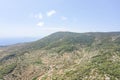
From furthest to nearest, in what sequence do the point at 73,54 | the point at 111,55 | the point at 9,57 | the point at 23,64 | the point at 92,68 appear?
the point at 9,57 < the point at 73,54 < the point at 23,64 < the point at 111,55 < the point at 92,68

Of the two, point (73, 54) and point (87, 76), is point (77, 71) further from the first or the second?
point (73, 54)

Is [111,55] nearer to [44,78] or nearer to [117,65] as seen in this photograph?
[117,65]

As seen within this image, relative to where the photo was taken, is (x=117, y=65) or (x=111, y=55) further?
(x=111, y=55)

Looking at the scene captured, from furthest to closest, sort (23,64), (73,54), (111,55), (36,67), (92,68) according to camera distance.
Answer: (73,54)
(23,64)
(36,67)
(111,55)
(92,68)

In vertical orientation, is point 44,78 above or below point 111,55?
below

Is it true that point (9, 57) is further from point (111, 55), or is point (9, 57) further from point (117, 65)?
point (117, 65)

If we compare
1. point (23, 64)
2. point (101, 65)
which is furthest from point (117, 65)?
point (23, 64)

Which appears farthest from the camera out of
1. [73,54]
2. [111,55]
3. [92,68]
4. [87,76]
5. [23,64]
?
[73,54]

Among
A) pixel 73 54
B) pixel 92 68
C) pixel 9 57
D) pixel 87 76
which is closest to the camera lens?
pixel 87 76

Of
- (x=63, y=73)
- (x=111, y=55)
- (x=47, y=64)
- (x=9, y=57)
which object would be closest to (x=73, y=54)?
(x=47, y=64)
